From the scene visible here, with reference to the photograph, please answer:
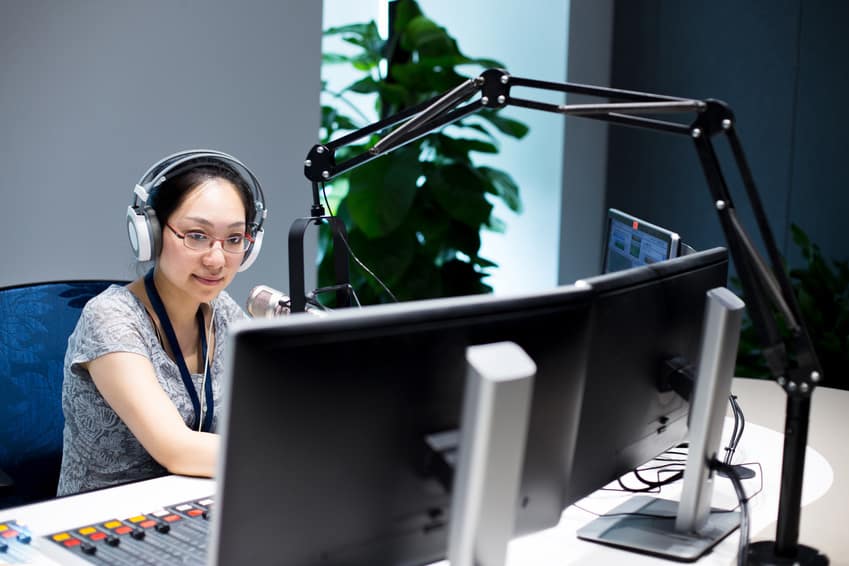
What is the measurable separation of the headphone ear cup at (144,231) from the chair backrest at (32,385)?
0.88ft

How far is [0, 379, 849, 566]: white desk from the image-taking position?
1.38m

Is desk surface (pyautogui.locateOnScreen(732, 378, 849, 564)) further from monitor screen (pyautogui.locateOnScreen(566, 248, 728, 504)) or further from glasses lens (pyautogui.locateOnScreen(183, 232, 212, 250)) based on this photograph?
glasses lens (pyautogui.locateOnScreen(183, 232, 212, 250))

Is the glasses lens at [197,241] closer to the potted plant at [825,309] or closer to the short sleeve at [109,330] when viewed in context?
the short sleeve at [109,330]

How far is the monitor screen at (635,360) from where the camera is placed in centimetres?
132

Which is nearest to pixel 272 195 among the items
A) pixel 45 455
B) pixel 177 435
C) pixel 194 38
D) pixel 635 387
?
pixel 194 38

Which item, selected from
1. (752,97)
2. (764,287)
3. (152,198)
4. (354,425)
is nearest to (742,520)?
(764,287)

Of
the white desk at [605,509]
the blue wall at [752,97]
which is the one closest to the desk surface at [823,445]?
the white desk at [605,509]

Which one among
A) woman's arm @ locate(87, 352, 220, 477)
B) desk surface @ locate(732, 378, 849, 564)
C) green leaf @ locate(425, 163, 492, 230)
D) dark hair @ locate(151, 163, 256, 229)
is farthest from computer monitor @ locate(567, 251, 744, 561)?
green leaf @ locate(425, 163, 492, 230)

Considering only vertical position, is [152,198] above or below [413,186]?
above

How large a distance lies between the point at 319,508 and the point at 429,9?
380cm

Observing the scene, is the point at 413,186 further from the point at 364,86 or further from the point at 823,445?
the point at 823,445

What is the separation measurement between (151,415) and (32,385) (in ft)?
1.32

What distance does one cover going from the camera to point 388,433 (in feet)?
3.38

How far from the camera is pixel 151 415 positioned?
64.1 inches
